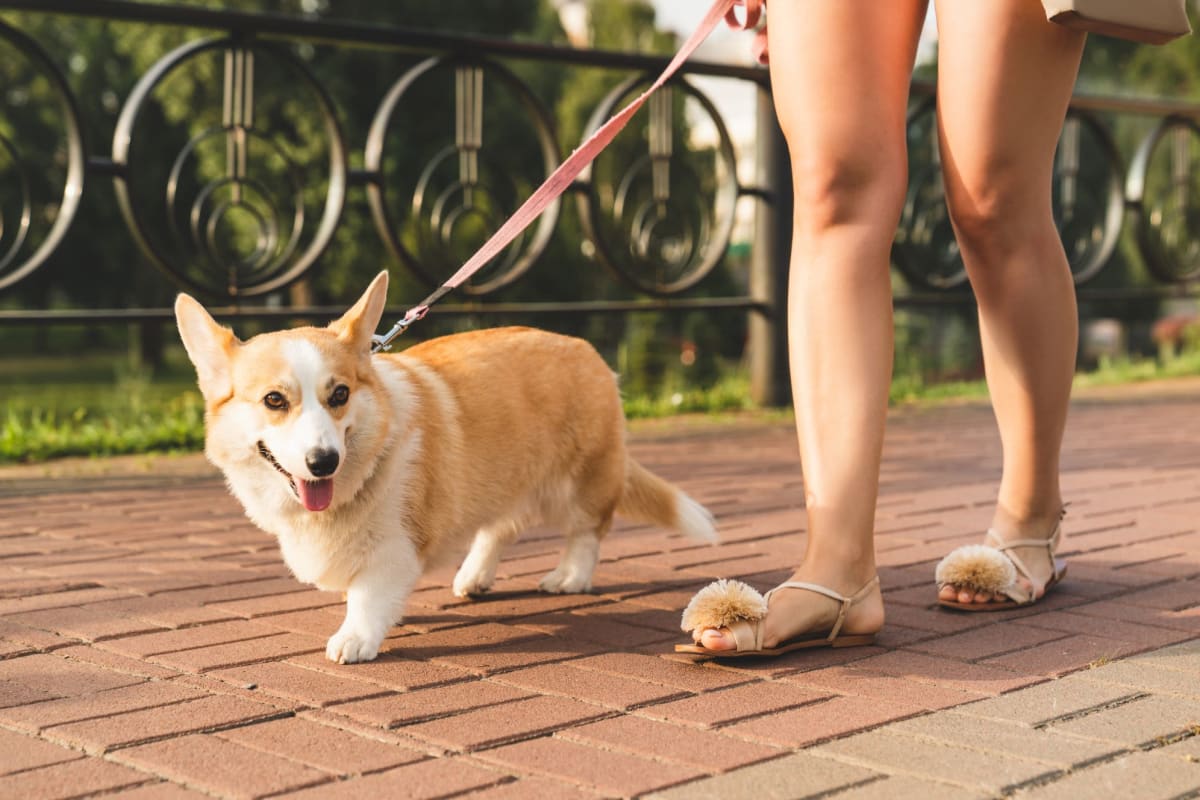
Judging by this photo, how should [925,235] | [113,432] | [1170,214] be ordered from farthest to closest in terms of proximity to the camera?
[1170,214]
[925,235]
[113,432]

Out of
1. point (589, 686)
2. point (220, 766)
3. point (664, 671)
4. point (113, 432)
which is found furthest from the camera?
point (113, 432)

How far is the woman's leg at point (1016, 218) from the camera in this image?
293cm

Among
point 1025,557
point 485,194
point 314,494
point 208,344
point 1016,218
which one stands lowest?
point 1025,557

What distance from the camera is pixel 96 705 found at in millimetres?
2357

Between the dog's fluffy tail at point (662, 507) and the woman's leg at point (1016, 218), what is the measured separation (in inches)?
26.1

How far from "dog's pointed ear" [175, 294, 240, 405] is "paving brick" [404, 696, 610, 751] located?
37.3 inches

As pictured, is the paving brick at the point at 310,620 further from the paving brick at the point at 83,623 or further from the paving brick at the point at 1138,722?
the paving brick at the point at 1138,722

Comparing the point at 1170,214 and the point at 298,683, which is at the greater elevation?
the point at 1170,214

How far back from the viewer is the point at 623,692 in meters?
2.46

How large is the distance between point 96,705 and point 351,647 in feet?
1.58

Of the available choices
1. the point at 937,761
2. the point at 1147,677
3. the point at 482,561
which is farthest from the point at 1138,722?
the point at 482,561

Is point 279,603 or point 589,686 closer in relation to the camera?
point 589,686

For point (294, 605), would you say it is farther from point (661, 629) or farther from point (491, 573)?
point (661, 629)

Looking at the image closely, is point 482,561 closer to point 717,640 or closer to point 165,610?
point 165,610
